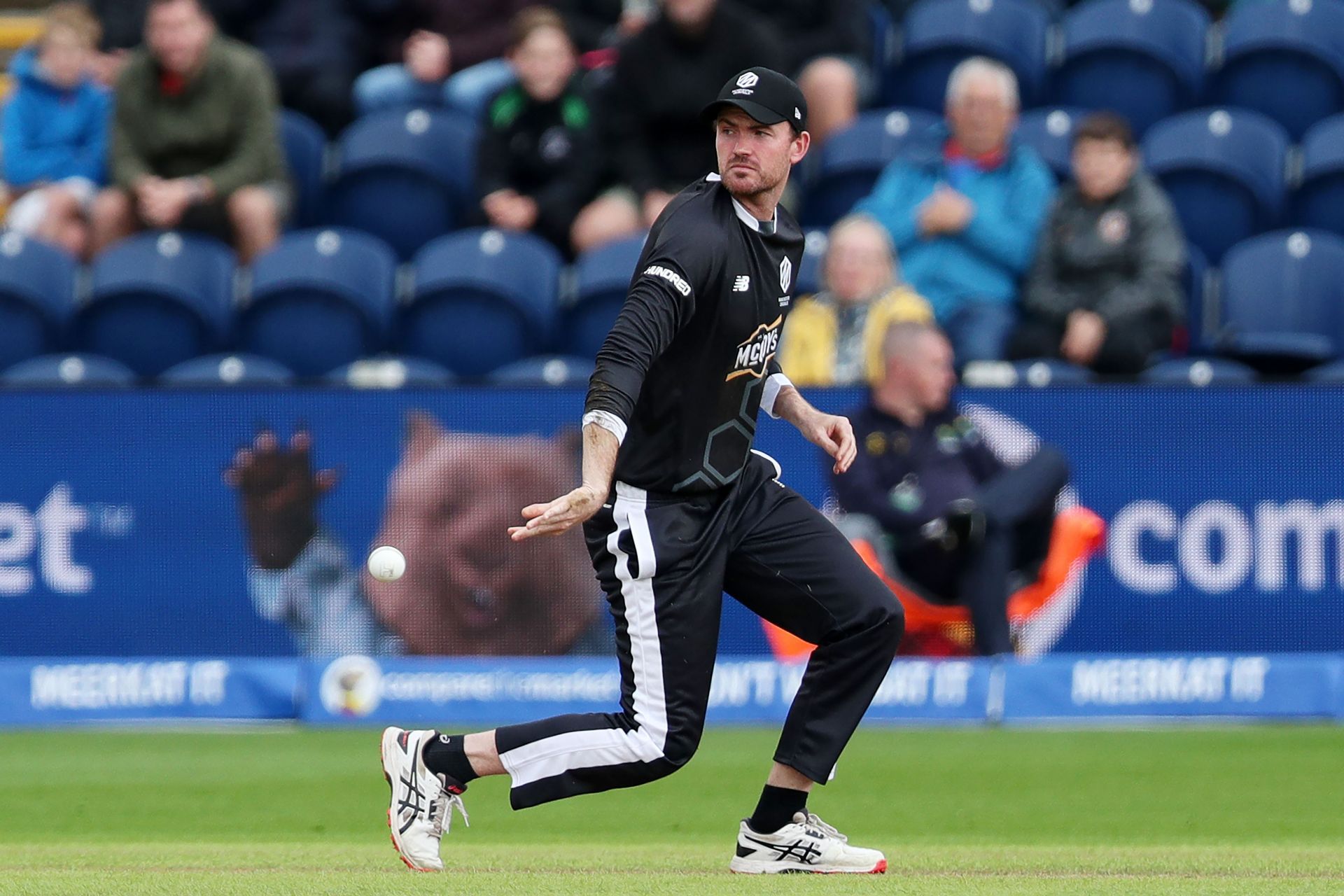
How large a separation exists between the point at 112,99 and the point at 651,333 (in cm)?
841

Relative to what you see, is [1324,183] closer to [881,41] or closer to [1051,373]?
[1051,373]

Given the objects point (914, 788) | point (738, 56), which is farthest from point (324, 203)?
point (914, 788)

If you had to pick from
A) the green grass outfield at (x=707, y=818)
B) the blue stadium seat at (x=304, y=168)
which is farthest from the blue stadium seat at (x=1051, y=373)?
the blue stadium seat at (x=304, y=168)

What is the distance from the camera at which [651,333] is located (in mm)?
5074

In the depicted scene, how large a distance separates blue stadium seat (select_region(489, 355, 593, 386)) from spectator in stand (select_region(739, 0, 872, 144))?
252 centimetres

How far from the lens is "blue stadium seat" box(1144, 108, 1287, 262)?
37.5 feet

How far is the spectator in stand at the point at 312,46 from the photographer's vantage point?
43.7 feet

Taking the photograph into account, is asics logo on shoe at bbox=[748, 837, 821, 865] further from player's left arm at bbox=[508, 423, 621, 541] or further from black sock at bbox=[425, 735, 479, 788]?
player's left arm at bbox=[508, 423, 621, 541]

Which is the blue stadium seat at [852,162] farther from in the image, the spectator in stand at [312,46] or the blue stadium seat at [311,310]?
the spectator in stand at [312,46]

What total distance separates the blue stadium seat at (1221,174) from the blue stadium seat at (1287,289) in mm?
758

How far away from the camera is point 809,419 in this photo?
5871 millimetres

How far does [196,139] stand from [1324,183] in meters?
6.79

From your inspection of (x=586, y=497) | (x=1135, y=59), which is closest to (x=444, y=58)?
(x=1135, y=59)

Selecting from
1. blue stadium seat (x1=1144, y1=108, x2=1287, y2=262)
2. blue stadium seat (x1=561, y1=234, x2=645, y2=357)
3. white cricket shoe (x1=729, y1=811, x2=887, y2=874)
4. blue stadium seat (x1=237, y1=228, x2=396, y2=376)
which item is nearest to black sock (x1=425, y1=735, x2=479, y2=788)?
white cricket shoe (x1=729, y1=811, x2=887, y2=874)
